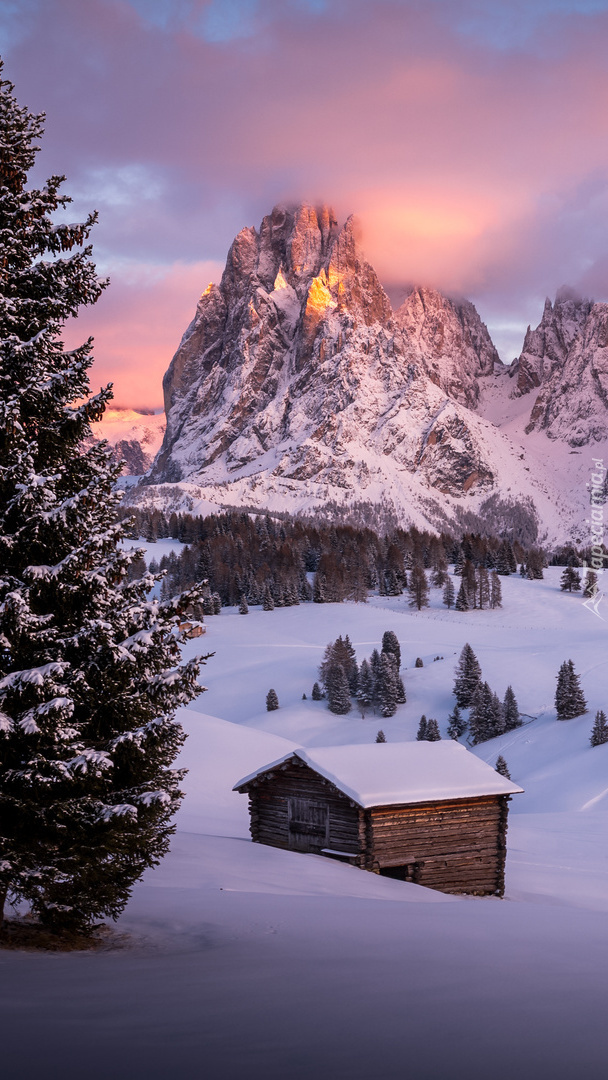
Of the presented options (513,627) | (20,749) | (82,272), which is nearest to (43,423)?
(82,272)

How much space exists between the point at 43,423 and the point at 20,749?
4212 millimetres

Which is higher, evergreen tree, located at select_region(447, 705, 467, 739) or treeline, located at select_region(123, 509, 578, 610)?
treeline, located at select_region(123, 509, 578, 610)

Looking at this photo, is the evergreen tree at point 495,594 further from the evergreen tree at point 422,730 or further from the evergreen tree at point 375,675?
the evergreen tree at point 422,730

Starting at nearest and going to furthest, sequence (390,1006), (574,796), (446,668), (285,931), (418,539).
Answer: (390,1006)
(285,931)
(574,796)
(446,668)
(418,539)

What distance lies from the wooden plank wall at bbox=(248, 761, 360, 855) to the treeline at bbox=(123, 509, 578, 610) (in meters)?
106

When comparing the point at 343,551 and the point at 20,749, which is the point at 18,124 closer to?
the point at 20,749

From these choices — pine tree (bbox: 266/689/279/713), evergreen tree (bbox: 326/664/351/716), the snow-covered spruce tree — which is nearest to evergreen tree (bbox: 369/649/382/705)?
evergreen tree (bbox: 326/664/351/716)

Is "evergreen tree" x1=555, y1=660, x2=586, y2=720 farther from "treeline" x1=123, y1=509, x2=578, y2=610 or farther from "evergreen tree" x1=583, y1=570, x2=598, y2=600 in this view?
"evergreen tree" x1=583, y1=570, x2=598, y2=600

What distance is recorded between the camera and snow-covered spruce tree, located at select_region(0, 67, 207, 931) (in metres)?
10.1

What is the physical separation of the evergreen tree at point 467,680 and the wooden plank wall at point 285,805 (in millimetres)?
61314

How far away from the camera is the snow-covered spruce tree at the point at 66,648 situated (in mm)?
10078

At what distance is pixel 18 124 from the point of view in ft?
39.6

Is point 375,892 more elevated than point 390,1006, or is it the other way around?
point 390,1006

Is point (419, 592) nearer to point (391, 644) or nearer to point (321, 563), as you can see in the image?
point (321, 563)
